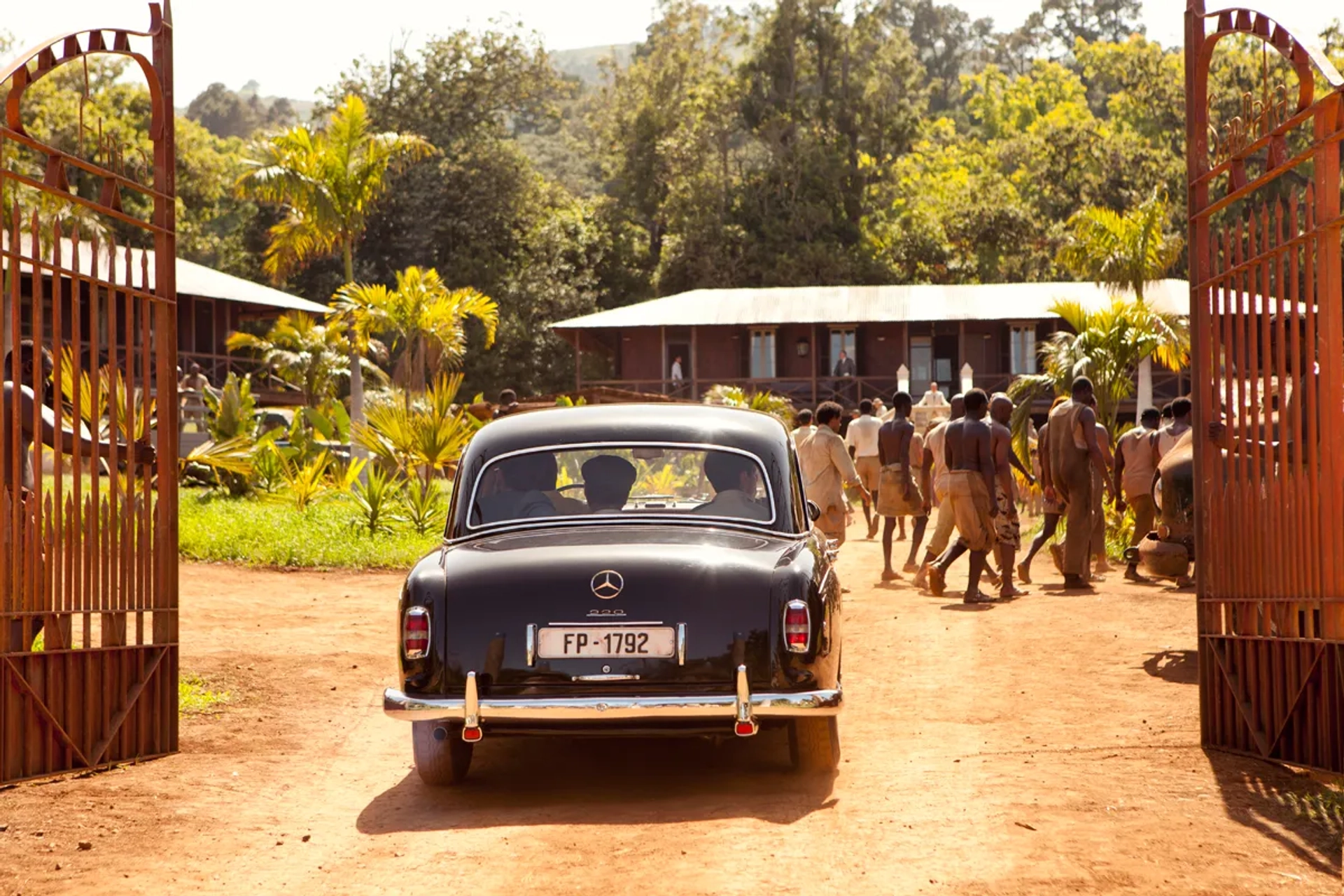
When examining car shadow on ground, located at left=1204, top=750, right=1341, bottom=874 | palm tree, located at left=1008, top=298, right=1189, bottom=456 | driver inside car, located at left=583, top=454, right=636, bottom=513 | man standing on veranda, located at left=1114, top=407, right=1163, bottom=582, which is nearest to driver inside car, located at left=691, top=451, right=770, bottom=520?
driver inside car, located at left=583, top=454, right=636, bottom=513

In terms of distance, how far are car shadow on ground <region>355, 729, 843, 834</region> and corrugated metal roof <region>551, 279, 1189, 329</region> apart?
96.6ft

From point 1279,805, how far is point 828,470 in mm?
8022

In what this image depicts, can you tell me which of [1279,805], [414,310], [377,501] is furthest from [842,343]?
[1279,805]

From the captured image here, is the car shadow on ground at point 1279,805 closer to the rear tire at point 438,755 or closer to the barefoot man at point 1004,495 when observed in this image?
the rear tire at point 438,755

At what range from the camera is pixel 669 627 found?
6.12m

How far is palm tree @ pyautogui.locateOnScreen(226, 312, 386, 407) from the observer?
3259 cm

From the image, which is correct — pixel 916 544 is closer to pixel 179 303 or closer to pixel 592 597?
pixel 592 597

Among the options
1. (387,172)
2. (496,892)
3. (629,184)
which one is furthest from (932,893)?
(629,184)

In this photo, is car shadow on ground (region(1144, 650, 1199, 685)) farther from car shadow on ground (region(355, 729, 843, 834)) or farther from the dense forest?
the dense forest

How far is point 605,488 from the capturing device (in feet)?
24.3

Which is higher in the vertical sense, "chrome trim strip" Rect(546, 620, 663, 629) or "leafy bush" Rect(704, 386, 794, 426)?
"leafy bush" Rect(704, 386, 794, 426)

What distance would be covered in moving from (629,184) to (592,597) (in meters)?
49.9

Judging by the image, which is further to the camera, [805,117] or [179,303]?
[805,117]

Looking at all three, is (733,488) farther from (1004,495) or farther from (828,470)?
(828,470)
